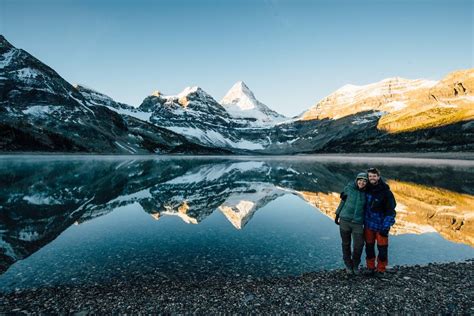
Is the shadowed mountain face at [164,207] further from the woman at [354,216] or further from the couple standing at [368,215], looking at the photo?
the woman at [354,216]

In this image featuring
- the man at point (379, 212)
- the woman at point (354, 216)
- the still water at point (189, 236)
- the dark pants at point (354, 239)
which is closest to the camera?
the man at point (379, 212)

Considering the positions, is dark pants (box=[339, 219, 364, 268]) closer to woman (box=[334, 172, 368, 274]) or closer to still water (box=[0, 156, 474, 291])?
woman (box=[334, 172, 368, 274])

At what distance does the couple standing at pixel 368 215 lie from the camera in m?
14.8

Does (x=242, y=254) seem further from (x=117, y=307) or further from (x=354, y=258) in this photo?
(x=117, y=307)

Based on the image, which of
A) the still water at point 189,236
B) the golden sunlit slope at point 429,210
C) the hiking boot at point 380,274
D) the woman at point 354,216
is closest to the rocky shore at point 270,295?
the hiking boot at point 380,274

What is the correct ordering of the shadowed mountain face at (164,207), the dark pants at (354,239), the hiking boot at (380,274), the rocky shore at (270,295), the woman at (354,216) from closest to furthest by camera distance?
the rocky shore at (270,295), the woman at (354,216), the dark pants at (354,239), the hiking boot at (380,274), the shadowed mountain face at (164,207)

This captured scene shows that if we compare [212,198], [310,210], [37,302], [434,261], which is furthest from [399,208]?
[37,302]

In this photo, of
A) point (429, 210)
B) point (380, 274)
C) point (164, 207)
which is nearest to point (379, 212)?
point (380, 274)

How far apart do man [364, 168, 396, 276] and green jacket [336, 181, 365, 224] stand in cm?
30

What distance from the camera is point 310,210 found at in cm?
3600

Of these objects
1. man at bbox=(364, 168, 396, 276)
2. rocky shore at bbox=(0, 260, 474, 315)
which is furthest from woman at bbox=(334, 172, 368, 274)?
rocky shore at bbox=(0, 260, 474, 315)

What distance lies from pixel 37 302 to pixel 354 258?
1379 cm

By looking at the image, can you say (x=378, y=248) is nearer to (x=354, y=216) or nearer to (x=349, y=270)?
(x=349, y=270)

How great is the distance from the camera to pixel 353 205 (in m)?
15.3
